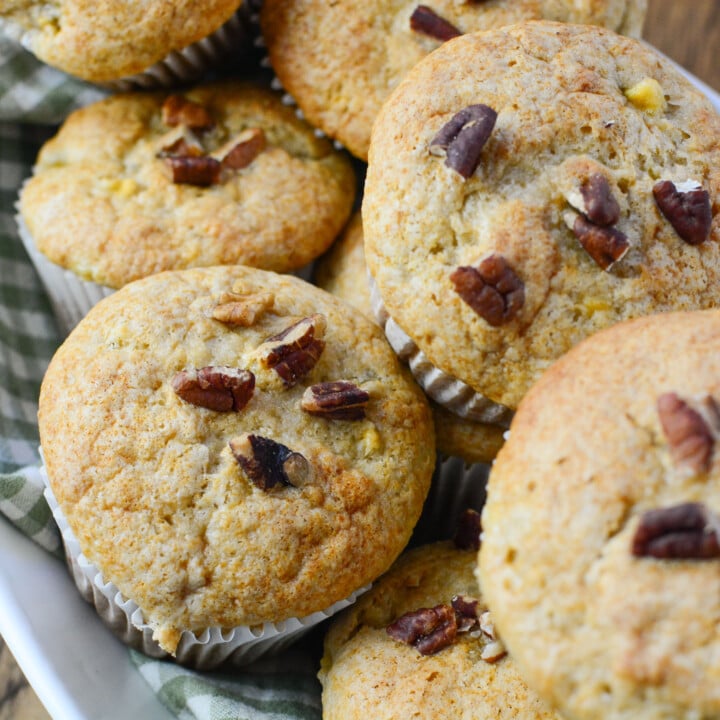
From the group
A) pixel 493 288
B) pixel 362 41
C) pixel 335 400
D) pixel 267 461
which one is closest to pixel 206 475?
pixel 267 461

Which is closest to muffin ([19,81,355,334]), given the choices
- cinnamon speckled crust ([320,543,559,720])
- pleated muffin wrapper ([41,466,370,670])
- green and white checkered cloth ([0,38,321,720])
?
green and white checkered cloth ([0,38,321,720])

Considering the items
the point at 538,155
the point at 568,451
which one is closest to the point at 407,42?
the point at 538,155

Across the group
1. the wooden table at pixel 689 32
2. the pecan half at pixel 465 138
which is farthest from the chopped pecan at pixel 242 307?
the wooden table at pixel 689 32

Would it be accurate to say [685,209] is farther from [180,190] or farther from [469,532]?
[180,190]

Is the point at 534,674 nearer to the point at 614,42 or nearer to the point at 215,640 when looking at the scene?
the point at 215,640

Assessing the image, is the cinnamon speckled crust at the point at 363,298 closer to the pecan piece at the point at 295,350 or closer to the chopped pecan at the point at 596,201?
the pecan piece at the point at 295,350

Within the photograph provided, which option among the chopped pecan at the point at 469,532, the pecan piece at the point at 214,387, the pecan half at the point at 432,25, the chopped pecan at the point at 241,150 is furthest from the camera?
the chopped pecan at the point at 241,150
